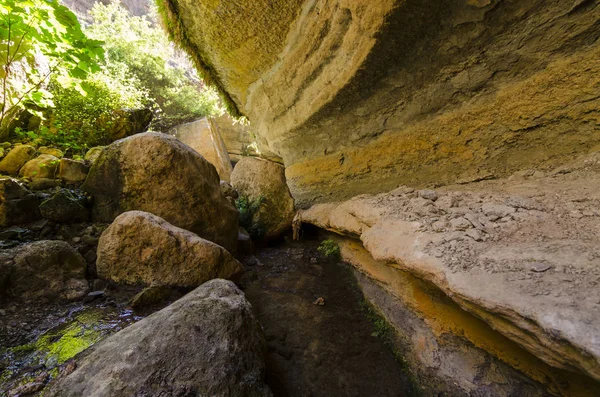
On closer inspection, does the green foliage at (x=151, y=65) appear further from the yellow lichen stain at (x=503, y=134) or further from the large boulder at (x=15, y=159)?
the yellow lichen stain at (x=503, y=134)

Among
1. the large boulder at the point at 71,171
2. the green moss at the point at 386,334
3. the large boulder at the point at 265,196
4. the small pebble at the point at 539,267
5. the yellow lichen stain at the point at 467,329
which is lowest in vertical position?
the green moss at the point at 386,334

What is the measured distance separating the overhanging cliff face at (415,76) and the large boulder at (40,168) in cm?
271

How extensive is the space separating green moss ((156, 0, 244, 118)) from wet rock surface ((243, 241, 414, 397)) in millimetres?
3636

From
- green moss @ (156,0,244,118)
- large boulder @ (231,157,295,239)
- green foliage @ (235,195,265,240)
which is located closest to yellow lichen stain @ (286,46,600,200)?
large boulder @ (231,157,295,239)

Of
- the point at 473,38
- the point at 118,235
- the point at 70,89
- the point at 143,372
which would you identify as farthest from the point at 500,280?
the point at 70,89

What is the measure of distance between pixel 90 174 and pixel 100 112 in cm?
321

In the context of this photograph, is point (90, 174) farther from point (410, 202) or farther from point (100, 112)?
point (410, 202)

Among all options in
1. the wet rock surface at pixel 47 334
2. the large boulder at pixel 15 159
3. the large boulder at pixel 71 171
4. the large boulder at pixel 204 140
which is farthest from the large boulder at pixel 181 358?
the large boulder at pixel 204 140

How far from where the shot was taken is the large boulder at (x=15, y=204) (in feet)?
9.07

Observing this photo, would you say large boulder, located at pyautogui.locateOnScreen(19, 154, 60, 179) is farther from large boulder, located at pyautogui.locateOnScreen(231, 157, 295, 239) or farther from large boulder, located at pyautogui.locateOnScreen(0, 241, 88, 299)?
large boulder, located at pyautogui.locateOnScreen(231, 157, 295, 239)

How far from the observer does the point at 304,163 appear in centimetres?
466

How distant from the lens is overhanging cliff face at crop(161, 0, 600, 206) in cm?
169

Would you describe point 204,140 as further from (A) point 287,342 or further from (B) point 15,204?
(A) point 287,342

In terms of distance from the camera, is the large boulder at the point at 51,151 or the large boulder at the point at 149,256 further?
the large boulder at the point at 51,151
